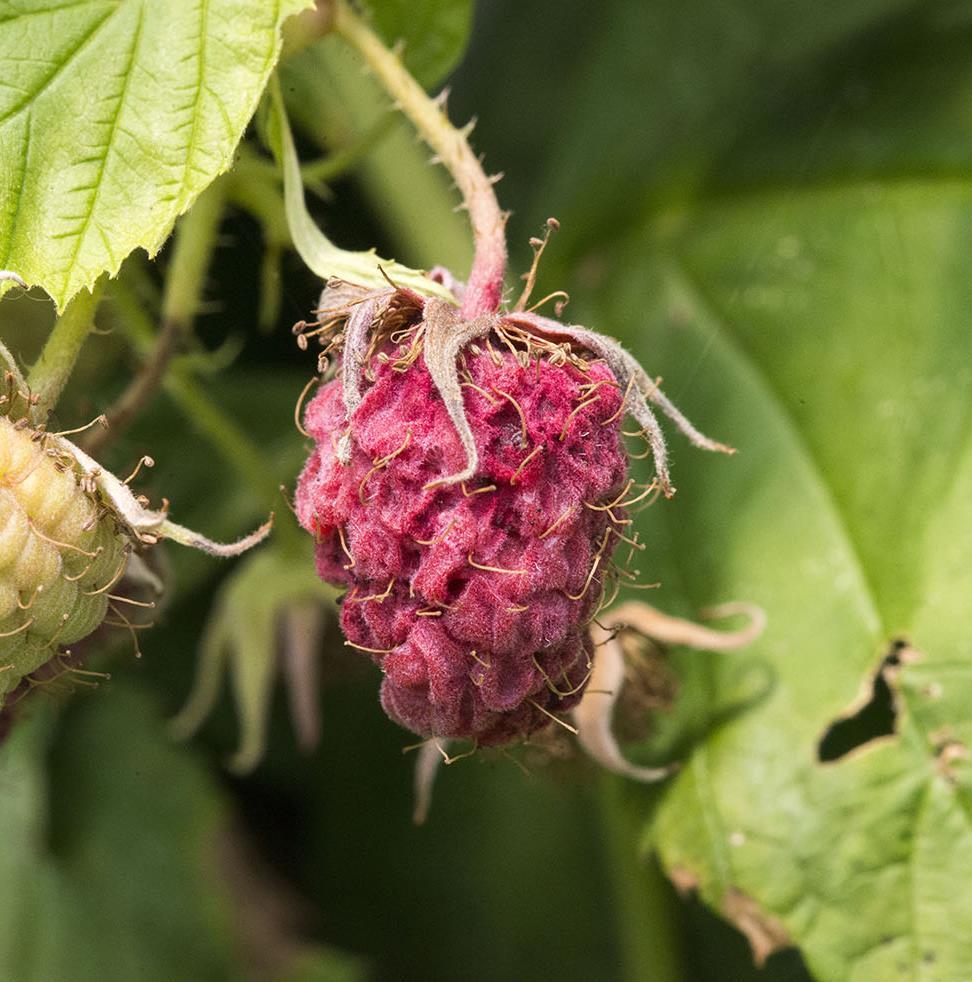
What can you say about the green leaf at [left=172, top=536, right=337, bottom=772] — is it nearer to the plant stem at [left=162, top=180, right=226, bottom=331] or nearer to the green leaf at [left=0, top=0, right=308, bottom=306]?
the plant stem at [left=162, top=180, right=226, bottom=331]

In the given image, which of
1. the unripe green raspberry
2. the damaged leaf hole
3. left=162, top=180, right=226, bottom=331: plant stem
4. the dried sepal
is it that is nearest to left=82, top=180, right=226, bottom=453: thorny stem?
left=162, top=180, right=226, bottom=331: plant stem

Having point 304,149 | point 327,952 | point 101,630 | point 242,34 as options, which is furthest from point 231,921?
point 242,34

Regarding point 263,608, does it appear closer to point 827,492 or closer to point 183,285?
point 183,285

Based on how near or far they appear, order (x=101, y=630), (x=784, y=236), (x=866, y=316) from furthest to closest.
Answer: (x=784, y=236) → (x=866, y=316) → (x=101, y=630)

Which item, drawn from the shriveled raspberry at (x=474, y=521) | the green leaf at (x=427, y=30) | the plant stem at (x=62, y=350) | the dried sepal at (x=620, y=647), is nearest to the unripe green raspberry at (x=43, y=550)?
the plant stem at (x=62, y=350)

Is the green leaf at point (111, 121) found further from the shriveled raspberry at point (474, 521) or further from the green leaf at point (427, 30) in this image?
the green leaf at point (427, 30)

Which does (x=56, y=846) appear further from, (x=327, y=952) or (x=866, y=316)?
(x=866, y=316)

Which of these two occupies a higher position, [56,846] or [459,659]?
[459,659]
